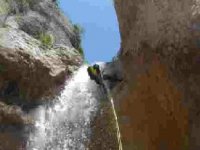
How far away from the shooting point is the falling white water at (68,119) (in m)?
10.0

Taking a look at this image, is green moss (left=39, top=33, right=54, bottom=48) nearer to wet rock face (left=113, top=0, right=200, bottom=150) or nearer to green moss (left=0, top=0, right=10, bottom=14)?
green moss (left=0, top=0, right=10, bottom=14)

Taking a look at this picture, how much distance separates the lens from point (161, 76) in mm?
7824

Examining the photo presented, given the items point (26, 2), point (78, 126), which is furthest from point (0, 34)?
point (26, 2)

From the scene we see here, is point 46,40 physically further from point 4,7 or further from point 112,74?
point 112,74

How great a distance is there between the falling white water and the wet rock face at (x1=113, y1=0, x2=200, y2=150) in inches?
61.1

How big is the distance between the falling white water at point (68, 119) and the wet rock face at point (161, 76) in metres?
1.55

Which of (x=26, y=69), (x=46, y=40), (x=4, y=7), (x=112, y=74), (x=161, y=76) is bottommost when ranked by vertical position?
(x=161, y=76)

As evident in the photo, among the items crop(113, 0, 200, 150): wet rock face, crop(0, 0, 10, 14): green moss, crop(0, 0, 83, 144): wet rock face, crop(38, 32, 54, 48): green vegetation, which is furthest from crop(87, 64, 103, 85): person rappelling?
crop(0, 0, 10, 14): green moss

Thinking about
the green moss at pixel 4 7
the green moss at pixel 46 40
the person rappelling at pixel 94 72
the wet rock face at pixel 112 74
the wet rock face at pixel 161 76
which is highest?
the green moss at pixel 4 7

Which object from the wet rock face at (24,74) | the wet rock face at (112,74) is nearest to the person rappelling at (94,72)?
the wet rock face at (112,74)

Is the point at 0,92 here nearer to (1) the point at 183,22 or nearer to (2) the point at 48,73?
(2) the point at 48,73

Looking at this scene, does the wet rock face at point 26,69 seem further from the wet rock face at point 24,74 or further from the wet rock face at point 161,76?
the wet rock face at point 161,76

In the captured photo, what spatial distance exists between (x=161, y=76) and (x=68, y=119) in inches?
124

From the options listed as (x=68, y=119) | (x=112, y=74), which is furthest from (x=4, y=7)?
(x=68, y=119)
